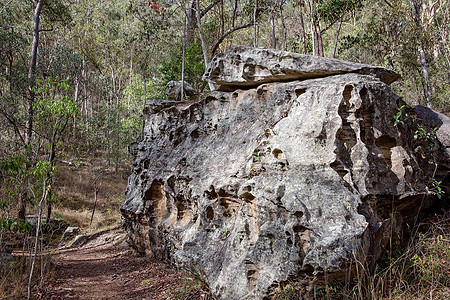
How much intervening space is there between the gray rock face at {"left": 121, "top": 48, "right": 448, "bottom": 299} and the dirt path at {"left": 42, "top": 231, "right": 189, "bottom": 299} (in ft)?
2.29

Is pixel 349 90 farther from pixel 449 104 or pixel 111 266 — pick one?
pixel 449 104

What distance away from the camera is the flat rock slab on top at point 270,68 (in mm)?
6547

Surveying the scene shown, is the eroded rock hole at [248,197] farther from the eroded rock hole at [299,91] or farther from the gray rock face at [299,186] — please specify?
the eroded rock hole at [299,91]

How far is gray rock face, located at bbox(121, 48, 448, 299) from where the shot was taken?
4.67m

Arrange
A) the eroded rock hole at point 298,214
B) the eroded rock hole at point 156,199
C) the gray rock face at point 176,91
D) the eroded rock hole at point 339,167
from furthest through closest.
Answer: the gray rock face at point 176,91 → the eroded rock hole at point 156,199 → the eroded rock hole at point 339,167 → the eroded rock hole at point 298,214

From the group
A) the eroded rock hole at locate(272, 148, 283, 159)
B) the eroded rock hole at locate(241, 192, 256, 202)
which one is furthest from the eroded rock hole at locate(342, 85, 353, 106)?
the eroded rock hole at locate(241, 192, 256, 202)

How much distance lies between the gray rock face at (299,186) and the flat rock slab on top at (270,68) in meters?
0.26

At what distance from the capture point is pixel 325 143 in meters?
5.36

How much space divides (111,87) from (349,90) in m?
30.8

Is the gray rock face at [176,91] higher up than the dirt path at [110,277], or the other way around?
the gray rock face at [176,91]

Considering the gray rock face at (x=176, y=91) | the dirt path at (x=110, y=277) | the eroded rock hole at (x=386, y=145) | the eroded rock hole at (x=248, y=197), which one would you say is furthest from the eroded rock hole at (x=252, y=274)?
the gray rock face at (x=176, y=91)

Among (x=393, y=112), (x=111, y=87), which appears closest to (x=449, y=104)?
(x=393, y=112)

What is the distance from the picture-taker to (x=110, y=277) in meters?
8.57

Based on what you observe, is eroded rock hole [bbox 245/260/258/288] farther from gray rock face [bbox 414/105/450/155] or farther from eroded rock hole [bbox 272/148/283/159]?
gray rock face [bbox 414/105/450/155]
